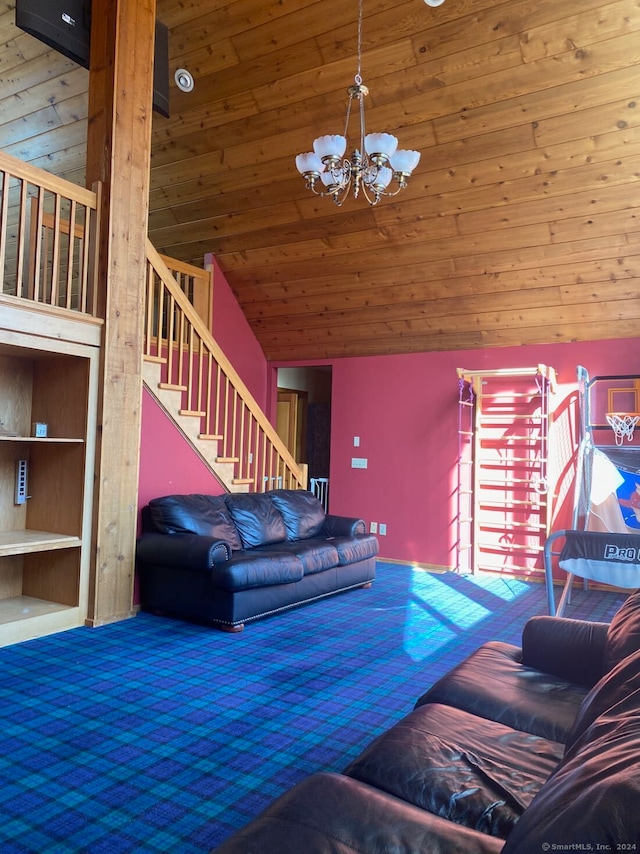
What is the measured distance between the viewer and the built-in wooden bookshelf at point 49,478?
391 centimetres

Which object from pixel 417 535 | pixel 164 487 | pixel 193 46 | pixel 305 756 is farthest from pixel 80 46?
pixel 417 535

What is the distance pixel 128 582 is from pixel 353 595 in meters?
1.99

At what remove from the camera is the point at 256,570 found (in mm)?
4043

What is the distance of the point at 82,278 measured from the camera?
4.09 metres

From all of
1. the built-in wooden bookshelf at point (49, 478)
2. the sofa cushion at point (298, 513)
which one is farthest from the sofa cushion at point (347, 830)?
the sofa cushion at point (298, 513)

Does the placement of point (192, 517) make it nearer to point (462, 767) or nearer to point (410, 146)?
point (462, 767)

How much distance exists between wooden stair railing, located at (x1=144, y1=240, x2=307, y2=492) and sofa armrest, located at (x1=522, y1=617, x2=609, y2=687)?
3294mm

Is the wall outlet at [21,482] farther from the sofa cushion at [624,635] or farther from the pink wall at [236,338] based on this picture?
the sofa cushion at [624,635]

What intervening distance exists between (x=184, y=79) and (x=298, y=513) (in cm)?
404

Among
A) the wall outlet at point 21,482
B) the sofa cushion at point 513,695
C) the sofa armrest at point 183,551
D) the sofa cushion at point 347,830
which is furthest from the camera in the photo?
the wall outlet at point 21,482

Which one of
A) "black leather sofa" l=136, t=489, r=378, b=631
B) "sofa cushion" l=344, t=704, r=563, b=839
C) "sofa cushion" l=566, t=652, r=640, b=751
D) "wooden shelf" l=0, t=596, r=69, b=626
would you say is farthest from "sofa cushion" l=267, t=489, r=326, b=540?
"sofa cushion" l=566, t=652, r=640, b=751

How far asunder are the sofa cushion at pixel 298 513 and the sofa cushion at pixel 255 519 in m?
0.09

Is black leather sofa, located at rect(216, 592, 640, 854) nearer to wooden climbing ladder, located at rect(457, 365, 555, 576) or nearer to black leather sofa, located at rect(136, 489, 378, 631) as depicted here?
black leather sofa, located at rect(136, 489, 378, 631)

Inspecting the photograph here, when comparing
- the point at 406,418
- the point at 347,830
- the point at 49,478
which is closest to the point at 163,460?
the point at 49,478
